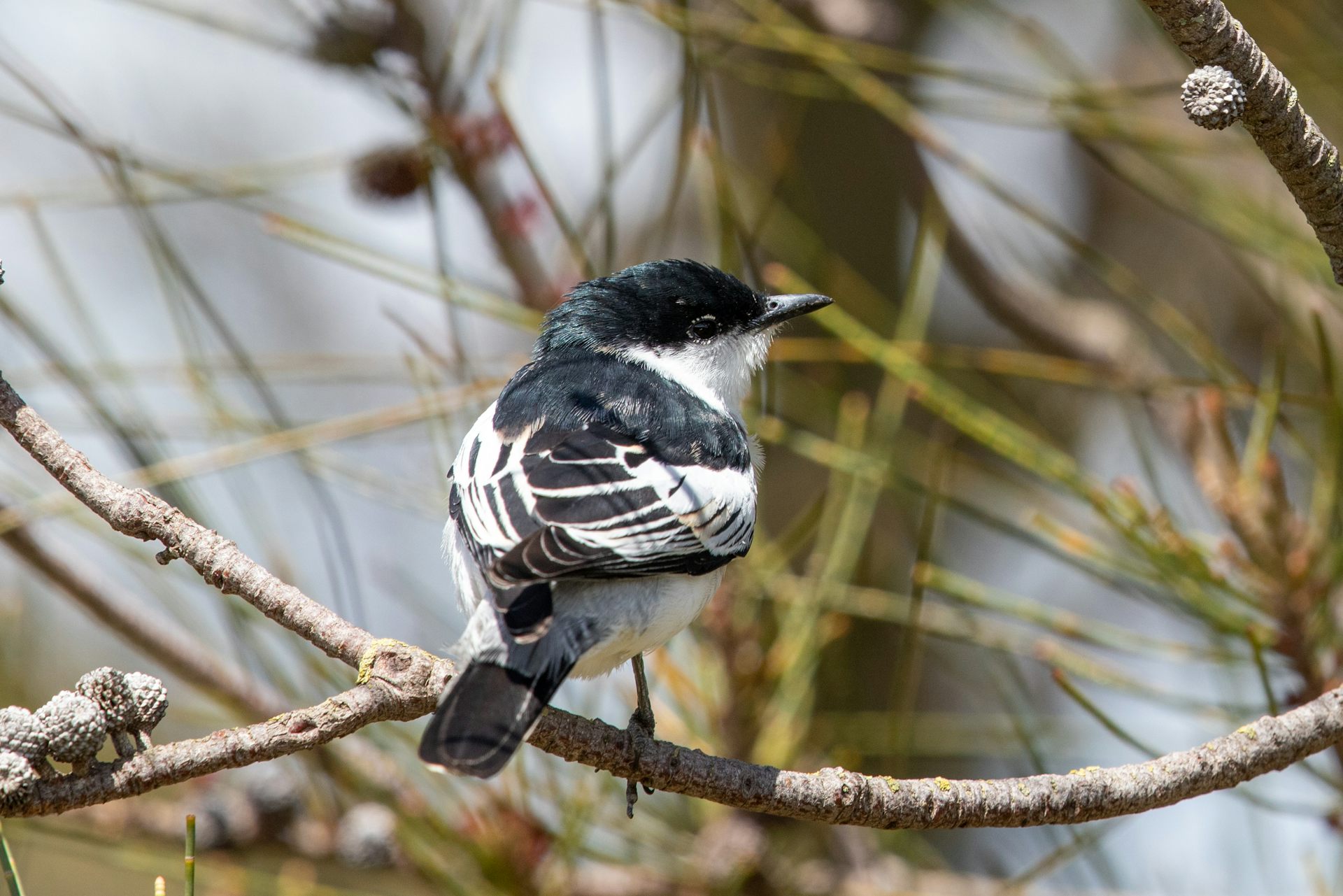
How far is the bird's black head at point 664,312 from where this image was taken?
276cm

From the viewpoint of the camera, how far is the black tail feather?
1.52 meters

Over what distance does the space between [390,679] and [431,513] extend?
1.10 metres

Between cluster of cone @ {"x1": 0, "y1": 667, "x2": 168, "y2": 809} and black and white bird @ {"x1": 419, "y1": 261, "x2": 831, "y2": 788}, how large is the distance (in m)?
0.36

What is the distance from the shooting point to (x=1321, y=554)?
1.96 meters

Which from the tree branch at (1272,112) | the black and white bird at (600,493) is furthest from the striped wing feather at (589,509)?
the tree branch at (1272,112)

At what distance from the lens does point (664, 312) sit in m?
2.84

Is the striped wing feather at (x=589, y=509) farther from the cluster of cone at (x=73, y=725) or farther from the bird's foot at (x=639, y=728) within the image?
the cluster of cone at (x=73, y=725)

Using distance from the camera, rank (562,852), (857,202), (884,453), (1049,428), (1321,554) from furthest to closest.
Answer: (857,202) < (1049,428) < (884,453) < (562,852) < (1321,554)

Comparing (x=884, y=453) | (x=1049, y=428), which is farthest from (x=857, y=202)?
(x=884, y=453)

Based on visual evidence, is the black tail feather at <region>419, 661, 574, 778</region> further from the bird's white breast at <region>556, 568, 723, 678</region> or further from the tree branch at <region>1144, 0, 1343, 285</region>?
the tree branch at <region>1144, 0, 1343, 285</region>

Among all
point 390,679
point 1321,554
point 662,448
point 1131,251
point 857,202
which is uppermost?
point 1131,251

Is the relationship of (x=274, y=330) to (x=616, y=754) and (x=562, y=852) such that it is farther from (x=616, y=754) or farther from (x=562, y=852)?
(x=616, y=754)

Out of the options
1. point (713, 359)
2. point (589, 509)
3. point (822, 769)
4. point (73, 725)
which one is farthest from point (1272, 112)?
point (713, 359)

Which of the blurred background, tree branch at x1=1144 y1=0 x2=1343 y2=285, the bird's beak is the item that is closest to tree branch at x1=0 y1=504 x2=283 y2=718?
the blurred background
